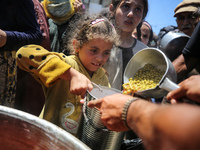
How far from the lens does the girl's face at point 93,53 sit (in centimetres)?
146

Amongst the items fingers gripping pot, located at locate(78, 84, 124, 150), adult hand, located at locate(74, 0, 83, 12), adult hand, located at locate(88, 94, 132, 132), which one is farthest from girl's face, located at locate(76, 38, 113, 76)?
adult hand, located at locate(74, 0, 83, 12)

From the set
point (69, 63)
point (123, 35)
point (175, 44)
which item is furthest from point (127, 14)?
point (69, 63)

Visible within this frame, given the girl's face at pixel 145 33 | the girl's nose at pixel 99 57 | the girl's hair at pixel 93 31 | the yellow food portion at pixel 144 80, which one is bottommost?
the girl's face at pixel 145 33

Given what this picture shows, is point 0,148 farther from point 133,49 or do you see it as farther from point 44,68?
point 133,49

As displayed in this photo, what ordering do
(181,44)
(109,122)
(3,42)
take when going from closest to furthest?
(109,122) → (3,42) → (181,44)

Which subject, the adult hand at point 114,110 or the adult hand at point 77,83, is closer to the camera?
the adult hand at point 114,110

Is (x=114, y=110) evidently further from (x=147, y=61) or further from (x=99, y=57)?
(x=147, y=61)

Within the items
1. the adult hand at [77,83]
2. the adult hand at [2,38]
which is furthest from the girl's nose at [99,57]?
the adult hand at [2,38]

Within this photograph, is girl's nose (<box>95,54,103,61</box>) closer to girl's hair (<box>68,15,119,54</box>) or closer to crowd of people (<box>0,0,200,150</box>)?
crowd of people (<box>0,0,200,150</box>)

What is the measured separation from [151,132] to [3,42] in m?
1.28

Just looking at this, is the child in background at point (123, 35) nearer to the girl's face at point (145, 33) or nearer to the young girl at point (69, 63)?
the young girl at point (69, 63)

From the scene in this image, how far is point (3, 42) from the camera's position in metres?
1.34

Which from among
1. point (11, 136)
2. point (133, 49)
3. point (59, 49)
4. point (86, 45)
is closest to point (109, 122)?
point (11, 136)

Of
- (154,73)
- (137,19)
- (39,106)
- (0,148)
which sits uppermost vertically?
(137,19)
